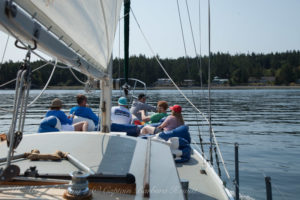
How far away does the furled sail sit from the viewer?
192 cm

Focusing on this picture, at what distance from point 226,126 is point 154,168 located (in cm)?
1644

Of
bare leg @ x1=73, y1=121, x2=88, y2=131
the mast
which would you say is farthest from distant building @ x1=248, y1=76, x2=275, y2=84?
bare leg @ x1=73, y1=121, x2=88, y2=131

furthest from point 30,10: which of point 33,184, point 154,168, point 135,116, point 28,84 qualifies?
point 135,116

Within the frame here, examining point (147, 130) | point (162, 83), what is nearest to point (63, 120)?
point (147, 130)

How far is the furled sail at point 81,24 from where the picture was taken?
192 centimetres

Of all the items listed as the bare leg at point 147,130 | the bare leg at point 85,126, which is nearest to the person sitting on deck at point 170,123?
the bare leg at point 147,130

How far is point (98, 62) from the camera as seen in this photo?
11.0 ft

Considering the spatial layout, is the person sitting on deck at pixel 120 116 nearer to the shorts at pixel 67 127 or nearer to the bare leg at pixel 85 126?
the bare leg at pixel 85 126

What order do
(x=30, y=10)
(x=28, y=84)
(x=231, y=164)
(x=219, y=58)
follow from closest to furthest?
(x=28, y=84) → (x=30, y=10) → (x=231, y=164) → (x=219, y=58)

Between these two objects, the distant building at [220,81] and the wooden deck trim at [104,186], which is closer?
the wooden deck trim at [104,186]

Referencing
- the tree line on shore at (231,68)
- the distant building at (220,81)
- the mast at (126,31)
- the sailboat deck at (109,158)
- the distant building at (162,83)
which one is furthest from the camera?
the distant building at (220,81)

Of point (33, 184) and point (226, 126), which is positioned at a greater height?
point (33, 184)

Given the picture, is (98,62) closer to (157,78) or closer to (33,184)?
(33,184)

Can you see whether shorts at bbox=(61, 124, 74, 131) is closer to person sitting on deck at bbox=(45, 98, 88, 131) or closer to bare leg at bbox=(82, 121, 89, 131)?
person sitting on deck at bbox=(45, 98, 88, 131)
